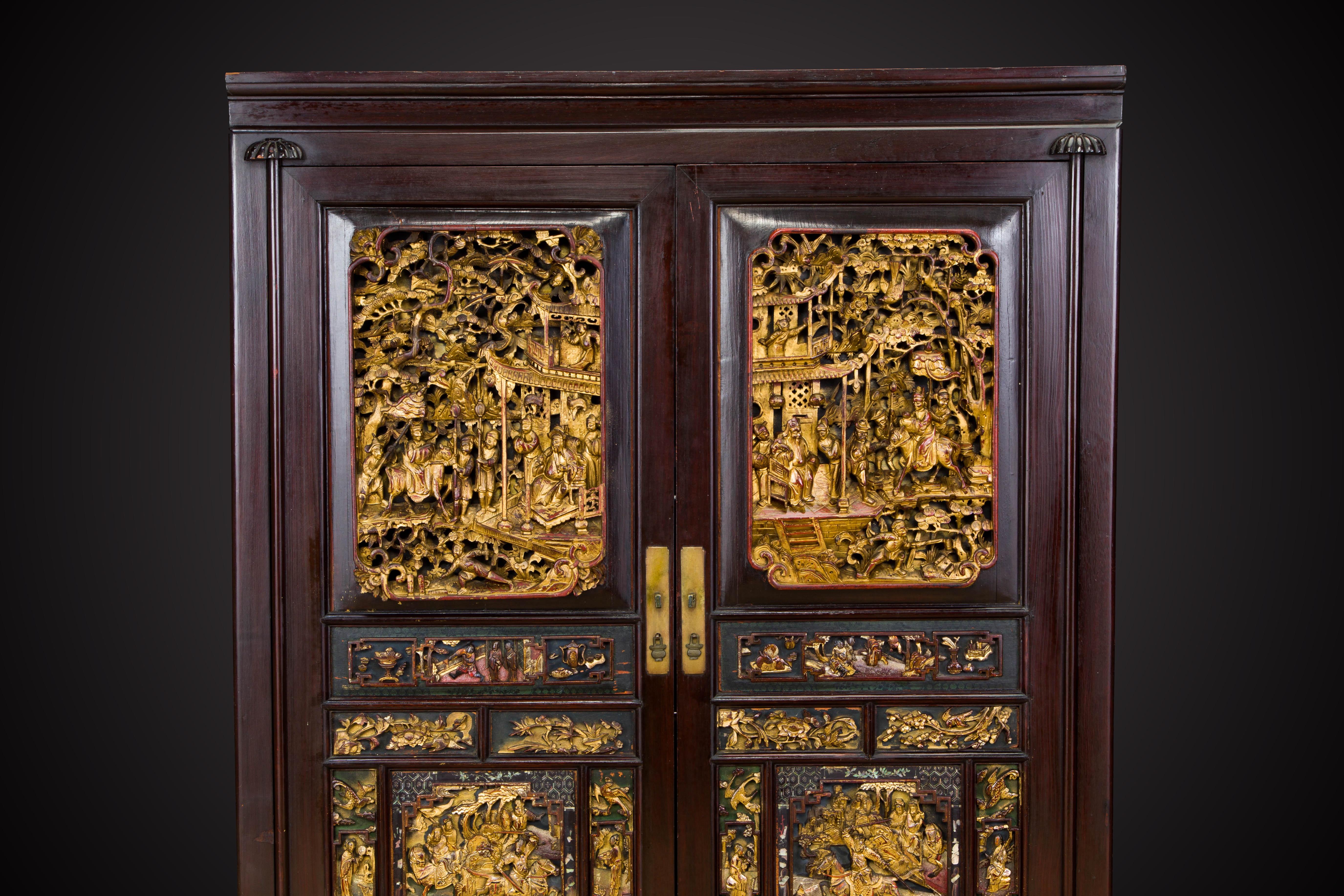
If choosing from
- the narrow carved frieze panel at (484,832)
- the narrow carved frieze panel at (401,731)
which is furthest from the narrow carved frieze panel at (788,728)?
the narrow carved frieze panel at (401,731)

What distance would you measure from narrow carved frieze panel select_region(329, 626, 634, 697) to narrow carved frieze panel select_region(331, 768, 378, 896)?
0.88 feet

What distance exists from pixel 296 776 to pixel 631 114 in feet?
7.40

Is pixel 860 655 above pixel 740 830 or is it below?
above

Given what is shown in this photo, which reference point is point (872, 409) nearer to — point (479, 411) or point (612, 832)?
point (479, 411)

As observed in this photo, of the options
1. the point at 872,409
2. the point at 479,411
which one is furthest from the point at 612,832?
the point at 872,409

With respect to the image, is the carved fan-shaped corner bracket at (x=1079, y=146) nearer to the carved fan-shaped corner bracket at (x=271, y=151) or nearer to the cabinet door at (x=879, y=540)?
the cabinet door at (x=879, y=540)

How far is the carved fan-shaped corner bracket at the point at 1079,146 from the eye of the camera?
11.5ft

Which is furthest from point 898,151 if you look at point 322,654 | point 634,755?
point 322,654

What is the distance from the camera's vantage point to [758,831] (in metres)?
3.64

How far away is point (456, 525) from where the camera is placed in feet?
11.8

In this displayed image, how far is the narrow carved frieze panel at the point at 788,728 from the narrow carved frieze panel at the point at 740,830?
9 cm

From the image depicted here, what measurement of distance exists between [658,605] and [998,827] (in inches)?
49.8

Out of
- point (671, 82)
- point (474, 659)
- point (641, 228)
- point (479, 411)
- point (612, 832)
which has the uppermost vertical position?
point (671, 82)

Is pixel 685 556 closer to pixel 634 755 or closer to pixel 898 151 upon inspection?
pixel 634 755
